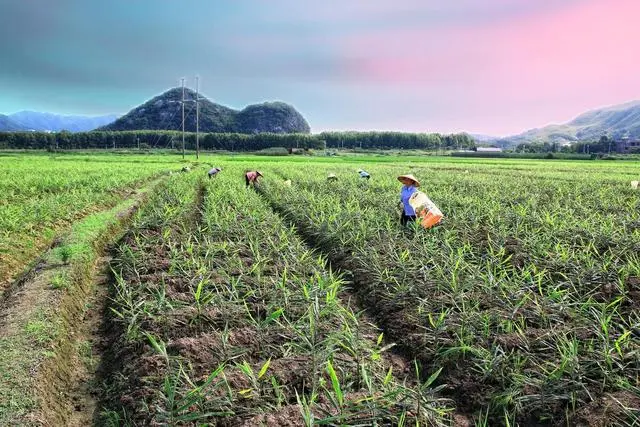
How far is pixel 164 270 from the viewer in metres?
5.42

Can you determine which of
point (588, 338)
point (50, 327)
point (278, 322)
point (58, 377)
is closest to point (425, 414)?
point (278, 322)

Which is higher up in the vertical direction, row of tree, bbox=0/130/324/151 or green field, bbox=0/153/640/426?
row of tree, bbox=0/130/324/151

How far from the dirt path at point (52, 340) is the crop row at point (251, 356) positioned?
34 centimetres

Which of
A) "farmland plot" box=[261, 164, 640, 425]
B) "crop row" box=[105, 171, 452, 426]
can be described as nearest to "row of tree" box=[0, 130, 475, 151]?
"farmland plot" box=[261, 164, 640, 425]

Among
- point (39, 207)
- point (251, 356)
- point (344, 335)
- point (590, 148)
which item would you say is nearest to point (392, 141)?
point (590, 148)

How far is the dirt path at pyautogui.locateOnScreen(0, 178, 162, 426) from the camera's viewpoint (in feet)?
9.78

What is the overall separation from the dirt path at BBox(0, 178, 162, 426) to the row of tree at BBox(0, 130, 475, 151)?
79.4m

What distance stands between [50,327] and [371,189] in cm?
1132

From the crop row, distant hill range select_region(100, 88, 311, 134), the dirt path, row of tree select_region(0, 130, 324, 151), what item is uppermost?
distant hill range select_region(100, 88, 311, 134)

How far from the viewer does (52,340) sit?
3.76 meters

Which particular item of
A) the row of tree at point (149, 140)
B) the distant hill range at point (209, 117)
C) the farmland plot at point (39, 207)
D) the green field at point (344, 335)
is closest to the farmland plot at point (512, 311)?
the green field at point (344, 335)

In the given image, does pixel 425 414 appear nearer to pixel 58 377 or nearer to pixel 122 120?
pixel 58 377

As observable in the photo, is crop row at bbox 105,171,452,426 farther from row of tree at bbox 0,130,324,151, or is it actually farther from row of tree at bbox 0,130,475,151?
row of tree at bbox 0,130,475,151

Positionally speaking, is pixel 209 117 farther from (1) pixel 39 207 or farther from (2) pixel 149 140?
(1) pixel 39 207
